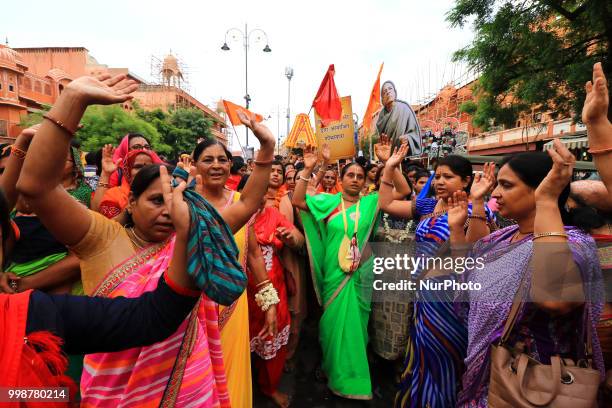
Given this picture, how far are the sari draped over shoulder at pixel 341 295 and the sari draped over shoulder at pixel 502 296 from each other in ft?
3.95

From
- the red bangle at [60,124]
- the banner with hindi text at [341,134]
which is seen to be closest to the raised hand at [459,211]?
the red bangle at [60,124]

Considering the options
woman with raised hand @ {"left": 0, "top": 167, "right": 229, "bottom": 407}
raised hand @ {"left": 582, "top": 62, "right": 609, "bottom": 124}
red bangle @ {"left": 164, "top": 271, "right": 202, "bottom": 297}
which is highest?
raised hand @ {"left": 582, "top": 62, "right": 609, "bottom": 124}

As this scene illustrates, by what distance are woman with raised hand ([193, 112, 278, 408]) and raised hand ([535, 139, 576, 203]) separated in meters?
1.15

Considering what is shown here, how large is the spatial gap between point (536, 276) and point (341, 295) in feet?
6.29

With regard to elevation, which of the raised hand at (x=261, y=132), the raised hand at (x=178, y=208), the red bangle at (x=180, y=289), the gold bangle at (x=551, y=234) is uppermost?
the raised hand at (x=261, y=132)

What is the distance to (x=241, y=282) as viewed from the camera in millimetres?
984

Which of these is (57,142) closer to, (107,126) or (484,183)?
(484,183)

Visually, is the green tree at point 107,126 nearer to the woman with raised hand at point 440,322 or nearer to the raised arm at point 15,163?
the raised arm at point 15,163

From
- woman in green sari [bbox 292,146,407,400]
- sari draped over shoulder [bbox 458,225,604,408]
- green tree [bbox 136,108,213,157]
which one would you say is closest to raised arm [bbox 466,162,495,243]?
sari draped over shoulder [bbox 458,225,604,408]

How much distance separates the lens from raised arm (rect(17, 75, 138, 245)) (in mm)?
1056

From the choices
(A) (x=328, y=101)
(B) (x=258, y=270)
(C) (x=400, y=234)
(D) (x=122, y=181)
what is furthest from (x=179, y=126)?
(B) (x=258, y=270)

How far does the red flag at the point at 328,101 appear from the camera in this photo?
18.1ft

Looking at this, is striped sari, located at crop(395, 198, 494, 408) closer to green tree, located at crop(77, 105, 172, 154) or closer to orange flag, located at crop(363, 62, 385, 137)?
orange flag, located at crop(363, 62, 385, 137)

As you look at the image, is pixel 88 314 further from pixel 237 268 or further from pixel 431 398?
pixel 431 398
